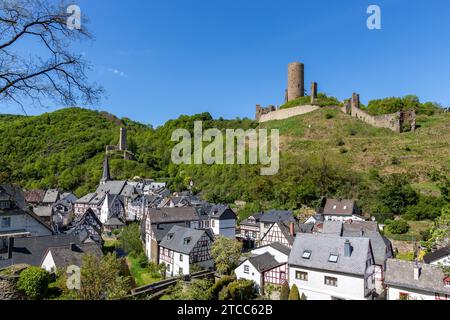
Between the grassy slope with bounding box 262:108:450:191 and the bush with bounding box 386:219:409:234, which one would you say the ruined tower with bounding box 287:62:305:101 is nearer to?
the grassy slope with bounding box 262:108:450:191

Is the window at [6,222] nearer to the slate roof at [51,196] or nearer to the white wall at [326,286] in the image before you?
the white wall at [326,286]

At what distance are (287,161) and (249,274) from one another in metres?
28.4

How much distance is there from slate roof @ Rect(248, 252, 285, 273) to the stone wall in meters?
49.9

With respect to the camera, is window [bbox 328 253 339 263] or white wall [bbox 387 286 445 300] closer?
white wall [bbox 387 286 445 300]

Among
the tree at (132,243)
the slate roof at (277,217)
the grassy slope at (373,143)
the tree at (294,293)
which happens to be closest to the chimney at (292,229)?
the slate roof at (277,217)

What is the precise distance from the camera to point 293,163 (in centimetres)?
4400

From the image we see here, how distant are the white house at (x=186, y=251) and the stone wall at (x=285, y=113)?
48.8m

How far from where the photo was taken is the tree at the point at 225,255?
817 inches

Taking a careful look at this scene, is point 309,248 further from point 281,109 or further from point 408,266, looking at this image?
point 281,109

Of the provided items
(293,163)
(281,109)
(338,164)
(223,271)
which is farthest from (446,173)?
(281,109)

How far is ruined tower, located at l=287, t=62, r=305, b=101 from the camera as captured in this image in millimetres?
71625

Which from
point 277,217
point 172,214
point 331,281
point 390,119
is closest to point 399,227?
point 277,217

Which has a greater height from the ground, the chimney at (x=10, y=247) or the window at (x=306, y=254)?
the chimney at (x=10, y=247)

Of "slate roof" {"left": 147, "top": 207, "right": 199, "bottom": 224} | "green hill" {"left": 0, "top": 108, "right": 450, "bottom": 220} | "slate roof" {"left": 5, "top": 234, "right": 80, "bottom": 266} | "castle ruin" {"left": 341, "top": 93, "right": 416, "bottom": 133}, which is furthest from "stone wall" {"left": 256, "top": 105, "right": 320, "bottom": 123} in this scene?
"slate roof" {"left": 5, "top": 234, "right": 80, "bottom": 266}
